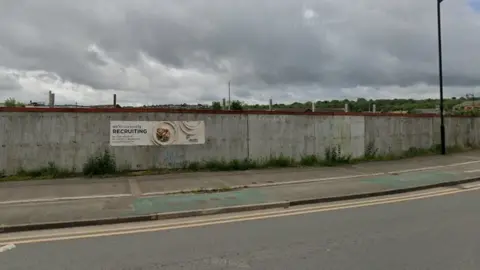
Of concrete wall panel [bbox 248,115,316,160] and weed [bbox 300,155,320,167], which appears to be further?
weed [bbox 300,155,320,167]

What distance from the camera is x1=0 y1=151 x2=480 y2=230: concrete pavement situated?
8.80 m

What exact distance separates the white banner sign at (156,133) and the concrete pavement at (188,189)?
1.63 metres

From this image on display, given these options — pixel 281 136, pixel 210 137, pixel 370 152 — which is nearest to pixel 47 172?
pixel 210 137

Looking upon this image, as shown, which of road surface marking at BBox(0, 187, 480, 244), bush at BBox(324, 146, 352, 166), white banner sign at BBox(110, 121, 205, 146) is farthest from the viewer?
bush at BBox(324, 146, 352, 166)

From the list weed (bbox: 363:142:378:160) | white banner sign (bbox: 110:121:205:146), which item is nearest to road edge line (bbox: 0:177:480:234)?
white banner sign (bbox: 110:121:205:146)

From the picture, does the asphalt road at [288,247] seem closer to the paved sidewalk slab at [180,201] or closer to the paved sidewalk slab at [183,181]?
the paved sidewalk slab at [180,201]

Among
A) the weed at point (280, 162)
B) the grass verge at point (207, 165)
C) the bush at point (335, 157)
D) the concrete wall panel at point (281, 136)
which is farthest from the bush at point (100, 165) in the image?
the bush at point (335, 157)

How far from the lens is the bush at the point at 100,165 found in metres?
13.9

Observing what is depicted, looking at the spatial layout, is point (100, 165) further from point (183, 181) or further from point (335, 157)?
point (335, 157)

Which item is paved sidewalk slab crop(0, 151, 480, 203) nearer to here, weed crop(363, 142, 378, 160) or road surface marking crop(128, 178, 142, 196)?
road surface marking crop(128, 178, 142, 196)

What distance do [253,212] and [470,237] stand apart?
3.98m

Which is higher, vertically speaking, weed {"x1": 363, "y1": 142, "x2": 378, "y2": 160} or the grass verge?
weed {"x1": 363, "y1": 142, "x2": 378, "y2": 160}

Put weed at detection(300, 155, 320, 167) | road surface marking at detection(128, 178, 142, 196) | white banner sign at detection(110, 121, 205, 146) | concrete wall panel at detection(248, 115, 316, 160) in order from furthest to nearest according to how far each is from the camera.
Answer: weed at detection(300, 155, 320, 167) < concrete wall panel at detection(248, 115, 316, 160) < white banner sign at detection(110, 121, 205, 146) < road surface marking at detection(128, 178, 142, 196)

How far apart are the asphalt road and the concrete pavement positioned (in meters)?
1.73
